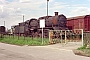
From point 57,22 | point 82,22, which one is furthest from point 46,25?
point 82,22

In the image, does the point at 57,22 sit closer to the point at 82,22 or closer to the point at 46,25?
the point at 46,25

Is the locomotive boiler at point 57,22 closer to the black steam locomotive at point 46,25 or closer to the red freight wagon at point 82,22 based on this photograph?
the black steam locomotive at point 46,25

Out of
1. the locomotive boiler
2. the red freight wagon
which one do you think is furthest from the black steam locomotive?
the red freight wagon

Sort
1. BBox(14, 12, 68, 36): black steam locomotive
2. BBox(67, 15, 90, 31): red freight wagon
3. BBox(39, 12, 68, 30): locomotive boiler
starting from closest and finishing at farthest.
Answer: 1. BBox(67, 15, 90, 31): red freight wagon
2. BBox(39, 12, 68, 30): locomotive boiler
3. BBox(14, 12, 68, 36): black steam locomotive

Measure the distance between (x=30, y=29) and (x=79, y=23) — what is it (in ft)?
34.6

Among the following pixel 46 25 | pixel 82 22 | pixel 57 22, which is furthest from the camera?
pixel 46 25

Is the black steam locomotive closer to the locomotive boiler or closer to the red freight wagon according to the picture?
the locomotive boiler

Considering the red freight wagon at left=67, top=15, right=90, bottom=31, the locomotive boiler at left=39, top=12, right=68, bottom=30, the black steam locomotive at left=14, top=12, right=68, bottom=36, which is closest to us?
Result: the red freight wagon at left=67, top=15, right=90, bottom=31

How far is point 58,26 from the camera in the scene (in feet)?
121

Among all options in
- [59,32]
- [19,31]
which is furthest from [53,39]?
[19,31]

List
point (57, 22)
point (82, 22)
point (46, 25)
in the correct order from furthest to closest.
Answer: point (46, 25) < point (57, 22) < point (82, 22)

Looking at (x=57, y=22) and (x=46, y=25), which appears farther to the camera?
(x=46, y=25)

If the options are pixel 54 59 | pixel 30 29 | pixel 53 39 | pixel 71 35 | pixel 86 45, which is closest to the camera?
pixel 54 59

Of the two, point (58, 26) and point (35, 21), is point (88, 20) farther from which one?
point (35, 21)
